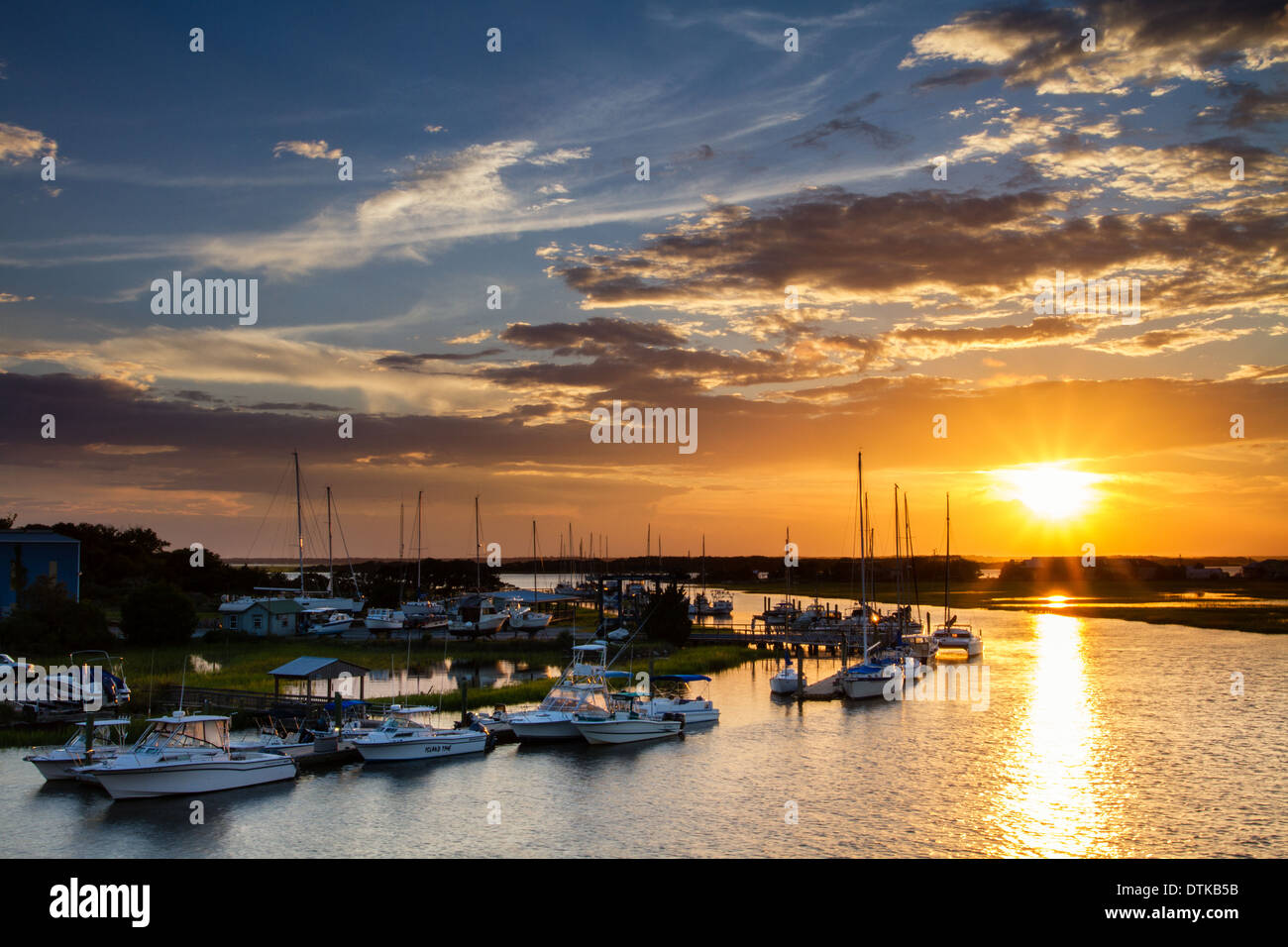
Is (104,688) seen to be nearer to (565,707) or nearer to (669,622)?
(565,707)

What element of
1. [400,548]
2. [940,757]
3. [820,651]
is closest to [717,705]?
[940,757]

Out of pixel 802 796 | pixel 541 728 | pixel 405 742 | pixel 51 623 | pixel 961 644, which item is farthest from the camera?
pixel 961 644

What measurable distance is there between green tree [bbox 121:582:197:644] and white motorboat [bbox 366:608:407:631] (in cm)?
2324

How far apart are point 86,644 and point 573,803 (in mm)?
51229

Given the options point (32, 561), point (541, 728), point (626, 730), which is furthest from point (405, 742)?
point (32, 561)

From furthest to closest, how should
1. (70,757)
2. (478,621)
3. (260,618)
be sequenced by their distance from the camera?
(478,621) < (260,618) < (70,757)

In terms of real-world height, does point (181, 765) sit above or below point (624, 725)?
above

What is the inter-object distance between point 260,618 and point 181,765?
59249mm

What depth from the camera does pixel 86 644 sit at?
241 ft

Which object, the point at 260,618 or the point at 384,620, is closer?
the point at 260,618

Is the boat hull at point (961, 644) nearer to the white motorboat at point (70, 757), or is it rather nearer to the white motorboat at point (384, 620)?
the white motorboat at point (384, 620)

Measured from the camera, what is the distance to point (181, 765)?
131 feet

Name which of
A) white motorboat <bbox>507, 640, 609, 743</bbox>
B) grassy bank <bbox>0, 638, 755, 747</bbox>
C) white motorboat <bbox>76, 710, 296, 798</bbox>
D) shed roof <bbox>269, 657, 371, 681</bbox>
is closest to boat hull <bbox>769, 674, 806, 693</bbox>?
grassy bank <bbox>0, 638, 755, 747</bbox>
